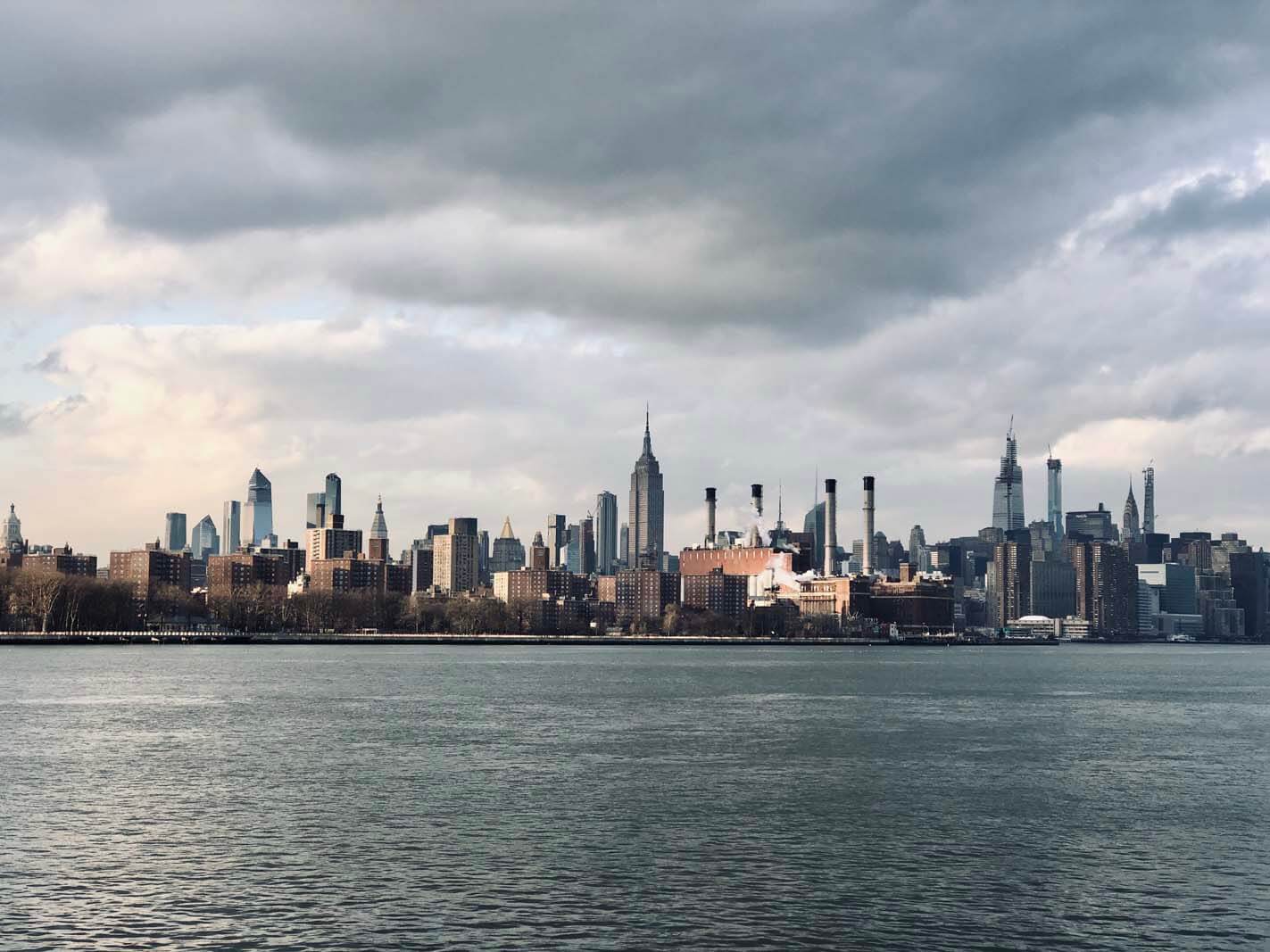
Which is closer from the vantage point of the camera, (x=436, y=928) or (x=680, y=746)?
(x=436, y=928)

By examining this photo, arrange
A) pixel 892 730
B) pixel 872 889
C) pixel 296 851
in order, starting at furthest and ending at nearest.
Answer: pixel 892 730, pixel 296 851, pixel 872 889

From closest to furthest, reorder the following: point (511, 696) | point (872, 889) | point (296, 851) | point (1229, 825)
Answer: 1. point (872, 889)
2. point (296, 851)
3. point (1229, 825)
4. point (511, 696)

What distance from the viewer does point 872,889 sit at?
143 ft

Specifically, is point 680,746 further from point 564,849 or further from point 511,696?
point 511,696

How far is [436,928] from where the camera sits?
1510 inches

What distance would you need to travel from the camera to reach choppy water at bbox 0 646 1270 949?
128 ft

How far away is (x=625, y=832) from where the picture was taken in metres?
52.8

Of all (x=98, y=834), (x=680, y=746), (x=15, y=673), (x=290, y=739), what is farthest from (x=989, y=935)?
(x=15, y=673)

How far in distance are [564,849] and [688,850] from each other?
13.6ft

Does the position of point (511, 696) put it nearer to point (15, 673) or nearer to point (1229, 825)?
point (15, 673)

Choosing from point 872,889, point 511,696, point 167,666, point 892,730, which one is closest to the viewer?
point 872,889

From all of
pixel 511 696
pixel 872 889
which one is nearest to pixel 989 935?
pixel 872 889

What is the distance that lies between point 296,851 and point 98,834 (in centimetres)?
780

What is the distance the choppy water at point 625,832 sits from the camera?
39.1 metres
